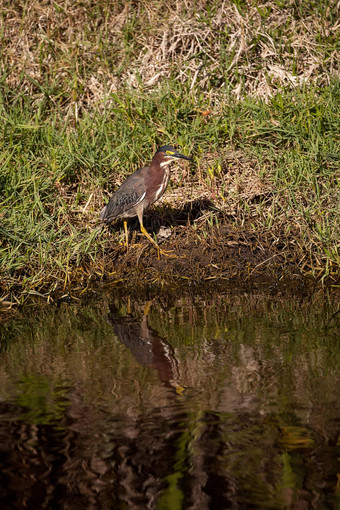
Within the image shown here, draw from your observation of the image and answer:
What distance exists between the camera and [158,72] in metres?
8.09

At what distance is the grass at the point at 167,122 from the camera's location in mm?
6383

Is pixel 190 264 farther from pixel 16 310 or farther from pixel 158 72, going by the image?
pixel 158 72

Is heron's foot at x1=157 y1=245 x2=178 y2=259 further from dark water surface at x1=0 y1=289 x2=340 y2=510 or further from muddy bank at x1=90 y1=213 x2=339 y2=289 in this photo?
dark water surface at x1=0 y1=289 x2=340 y2=510

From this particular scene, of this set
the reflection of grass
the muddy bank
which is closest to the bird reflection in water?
the reflection of grass

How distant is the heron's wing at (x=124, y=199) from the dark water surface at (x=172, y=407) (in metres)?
1.18

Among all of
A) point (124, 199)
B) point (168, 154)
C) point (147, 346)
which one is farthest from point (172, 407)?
point (168, 154)

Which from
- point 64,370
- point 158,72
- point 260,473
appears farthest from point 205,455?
point 158,72

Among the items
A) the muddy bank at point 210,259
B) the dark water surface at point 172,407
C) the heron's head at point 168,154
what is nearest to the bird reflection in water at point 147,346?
the dark water surface at point 172,407

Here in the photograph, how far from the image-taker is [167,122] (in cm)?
743

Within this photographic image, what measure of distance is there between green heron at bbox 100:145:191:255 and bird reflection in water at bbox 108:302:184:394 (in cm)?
130

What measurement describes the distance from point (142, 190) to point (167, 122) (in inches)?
47.7

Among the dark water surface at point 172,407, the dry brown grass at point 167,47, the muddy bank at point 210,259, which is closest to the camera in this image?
the dark water surface at point 172,407

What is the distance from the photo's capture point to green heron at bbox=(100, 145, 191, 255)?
21.5 ft

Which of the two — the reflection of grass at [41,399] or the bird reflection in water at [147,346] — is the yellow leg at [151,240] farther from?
the reflection of grass at [41,399]
